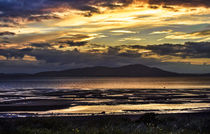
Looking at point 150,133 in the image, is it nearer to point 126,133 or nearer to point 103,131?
point 126,133

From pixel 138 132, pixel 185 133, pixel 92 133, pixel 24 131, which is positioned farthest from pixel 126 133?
pixel 24 131

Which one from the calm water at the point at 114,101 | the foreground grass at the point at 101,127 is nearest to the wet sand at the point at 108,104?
the calm water at the point at 114,101

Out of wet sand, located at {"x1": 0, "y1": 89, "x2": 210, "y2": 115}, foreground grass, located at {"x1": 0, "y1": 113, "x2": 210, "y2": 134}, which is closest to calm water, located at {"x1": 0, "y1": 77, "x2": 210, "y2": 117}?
wet sand, located at {"x1": 0, "y1": 89, "x2": 210, "y2": 115}

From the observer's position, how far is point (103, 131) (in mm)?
13812

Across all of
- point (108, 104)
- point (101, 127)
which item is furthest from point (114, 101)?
point (101, 127)

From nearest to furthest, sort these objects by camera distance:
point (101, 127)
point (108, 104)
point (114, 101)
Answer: point (101, 127), point (108, 104), point (114, 101)

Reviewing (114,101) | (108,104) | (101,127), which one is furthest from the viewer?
(114,101)

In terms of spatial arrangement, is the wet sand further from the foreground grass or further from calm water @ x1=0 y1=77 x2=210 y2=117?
the foreground grass

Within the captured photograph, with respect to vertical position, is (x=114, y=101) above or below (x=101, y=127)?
below

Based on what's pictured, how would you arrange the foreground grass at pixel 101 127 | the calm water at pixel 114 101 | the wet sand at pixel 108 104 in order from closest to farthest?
the foreground grass at pixel 101 127
the wet sand at pixel 108 104
the calm water at pixel 114 101

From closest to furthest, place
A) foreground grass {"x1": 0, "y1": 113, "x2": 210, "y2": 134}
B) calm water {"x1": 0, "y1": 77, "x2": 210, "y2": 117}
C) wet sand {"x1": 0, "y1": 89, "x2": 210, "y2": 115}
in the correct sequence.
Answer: foreground grass {"x1": 0, "y1": 113, "x2": 210, "y2": 134}, wet sand {"x1": 0, "y1": 89, "x2": 210, "y2": 115}, calm water {"x1": 0, "y1": 77, "x2": 210, "y2": 117}

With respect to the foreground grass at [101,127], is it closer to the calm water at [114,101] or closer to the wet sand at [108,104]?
the wet sand at [108,104]

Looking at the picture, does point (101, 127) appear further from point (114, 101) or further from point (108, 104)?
point (114, 101)

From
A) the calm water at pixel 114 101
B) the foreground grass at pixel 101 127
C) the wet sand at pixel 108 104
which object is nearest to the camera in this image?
the foreground grass at pixel 101 127
